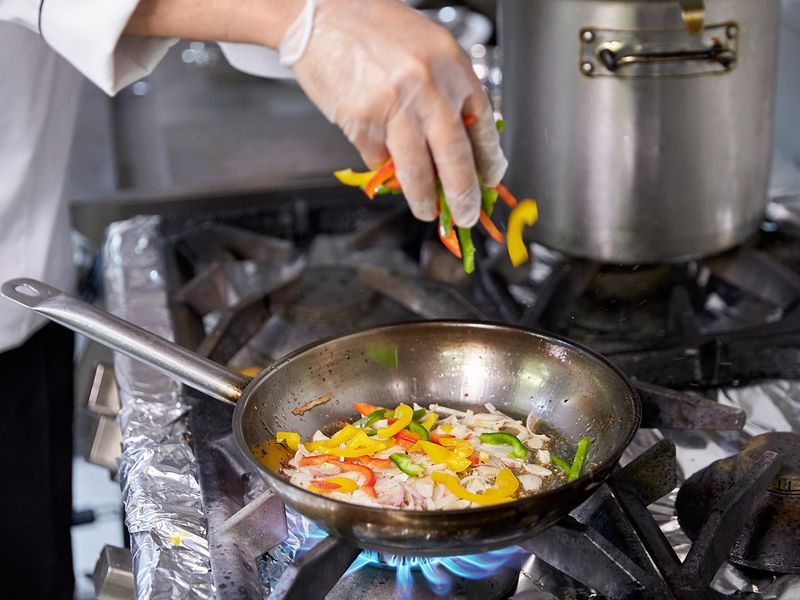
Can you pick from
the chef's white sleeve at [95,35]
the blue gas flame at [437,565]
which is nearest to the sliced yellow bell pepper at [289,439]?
the blue gas flame at [437,565]

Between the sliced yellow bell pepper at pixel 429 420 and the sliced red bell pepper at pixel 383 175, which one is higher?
the sliced red bell pepper at pixel 383 175

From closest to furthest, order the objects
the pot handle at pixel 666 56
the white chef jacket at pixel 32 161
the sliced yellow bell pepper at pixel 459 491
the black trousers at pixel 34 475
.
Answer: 1. the sliced yellow bell pepper at pixel 459 491
2. the pot handle at pixel 666 56
3. the white chef jacket at pixel 32 161
4. the black trousers at pixel 34 475

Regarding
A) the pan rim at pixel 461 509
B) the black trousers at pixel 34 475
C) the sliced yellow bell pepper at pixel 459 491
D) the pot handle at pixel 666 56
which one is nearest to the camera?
the pan rim at pixel 461 509

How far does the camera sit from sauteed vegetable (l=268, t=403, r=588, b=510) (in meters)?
0.81

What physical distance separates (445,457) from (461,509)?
0.18 m

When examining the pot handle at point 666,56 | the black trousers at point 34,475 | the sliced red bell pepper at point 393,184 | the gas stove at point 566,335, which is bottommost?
the black trousers at point 34,475

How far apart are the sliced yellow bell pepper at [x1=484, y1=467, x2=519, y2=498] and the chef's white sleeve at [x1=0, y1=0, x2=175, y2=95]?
500 millimetres

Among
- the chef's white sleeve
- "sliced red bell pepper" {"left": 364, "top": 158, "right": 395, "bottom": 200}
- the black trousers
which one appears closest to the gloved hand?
"sliced red bell pepper" {"left": 364, "top": 158, "right": 395, "bottom": 200}

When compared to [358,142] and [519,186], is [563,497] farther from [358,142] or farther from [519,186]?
[519,186]

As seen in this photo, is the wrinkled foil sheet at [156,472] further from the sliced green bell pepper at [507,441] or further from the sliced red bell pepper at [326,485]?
the sliced green bell pepper at [507,441]

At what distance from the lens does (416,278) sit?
1247mm

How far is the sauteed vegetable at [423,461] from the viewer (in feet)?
2.66

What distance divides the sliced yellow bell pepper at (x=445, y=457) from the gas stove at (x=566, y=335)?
87 mm

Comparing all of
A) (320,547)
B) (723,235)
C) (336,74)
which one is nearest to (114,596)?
(320,547)
